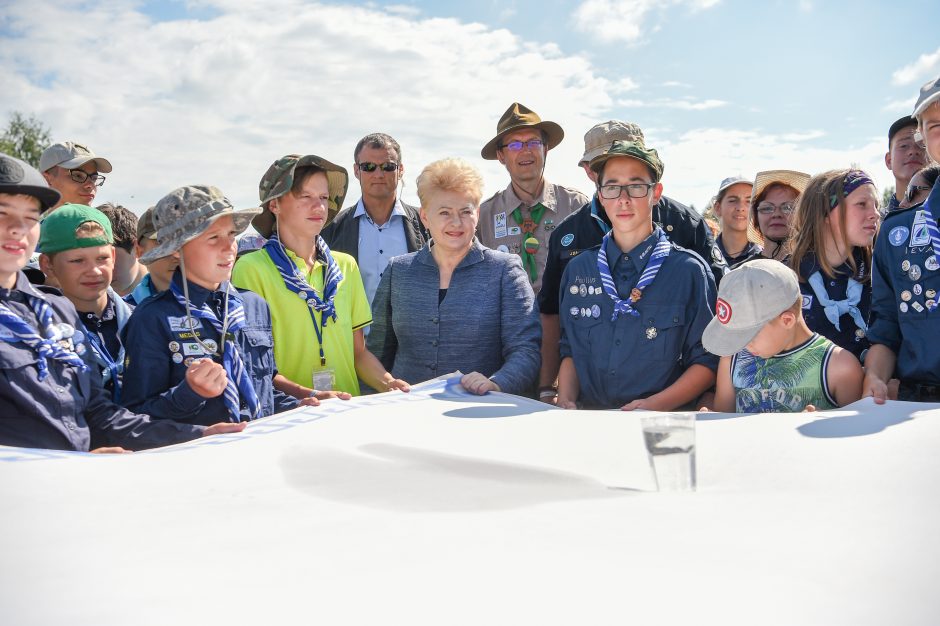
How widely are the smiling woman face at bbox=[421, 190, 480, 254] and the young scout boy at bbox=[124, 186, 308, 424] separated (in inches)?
35.0

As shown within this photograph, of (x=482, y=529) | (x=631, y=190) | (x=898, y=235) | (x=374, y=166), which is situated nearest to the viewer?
(x=482, y=529)

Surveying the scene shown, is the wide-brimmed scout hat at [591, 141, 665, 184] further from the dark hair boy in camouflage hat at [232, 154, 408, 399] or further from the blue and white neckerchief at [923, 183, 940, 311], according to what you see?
the dark hair boy in camouflage hat at [232, 154, 408, 399]

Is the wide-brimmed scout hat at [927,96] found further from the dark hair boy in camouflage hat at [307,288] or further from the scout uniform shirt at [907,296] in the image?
the dark hair boy in camouflage hat at [307,288]

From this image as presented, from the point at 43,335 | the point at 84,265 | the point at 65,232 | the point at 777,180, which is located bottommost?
the point at 43,335

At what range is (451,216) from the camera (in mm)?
3838

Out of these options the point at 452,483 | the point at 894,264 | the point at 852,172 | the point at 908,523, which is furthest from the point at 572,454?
the point at 852,172

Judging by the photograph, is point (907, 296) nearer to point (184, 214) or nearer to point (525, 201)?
point (525, 201)

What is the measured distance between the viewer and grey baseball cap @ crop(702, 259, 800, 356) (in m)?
2.95

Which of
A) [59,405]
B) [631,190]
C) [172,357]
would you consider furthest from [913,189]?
[59,405]

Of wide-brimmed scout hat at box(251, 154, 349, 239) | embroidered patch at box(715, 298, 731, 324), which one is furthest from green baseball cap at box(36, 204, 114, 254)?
embroidered patch at box(715, 298, 731, 324)

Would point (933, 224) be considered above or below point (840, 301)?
above

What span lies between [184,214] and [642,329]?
1.95m

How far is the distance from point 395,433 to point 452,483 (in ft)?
1.97

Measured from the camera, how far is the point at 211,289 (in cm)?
320
